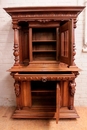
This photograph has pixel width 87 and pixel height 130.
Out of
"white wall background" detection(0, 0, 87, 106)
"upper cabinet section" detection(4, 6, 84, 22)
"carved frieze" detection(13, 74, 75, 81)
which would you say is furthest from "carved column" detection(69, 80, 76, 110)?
"upper cabinet section" detection(4, 6, 84, 22)

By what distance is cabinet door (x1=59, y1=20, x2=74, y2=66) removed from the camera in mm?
1981

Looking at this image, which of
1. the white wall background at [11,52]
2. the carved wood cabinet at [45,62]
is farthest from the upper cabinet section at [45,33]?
the white wall background at [11,52]

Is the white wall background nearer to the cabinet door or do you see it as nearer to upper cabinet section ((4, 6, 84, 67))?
upper cabinet section ((4, 6, 84, 67))

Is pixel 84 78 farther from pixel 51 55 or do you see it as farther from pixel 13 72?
pixel 13 72

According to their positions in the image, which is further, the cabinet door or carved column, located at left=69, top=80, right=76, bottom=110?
carved column, located at left=69, top=80, right=76, bottom=110

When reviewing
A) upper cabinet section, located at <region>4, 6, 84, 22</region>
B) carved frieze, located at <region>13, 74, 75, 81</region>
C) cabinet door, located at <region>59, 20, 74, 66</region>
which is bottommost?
carved frieze, located at <region>13, 74, 75, 81</region>

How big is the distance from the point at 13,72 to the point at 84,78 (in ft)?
4.41

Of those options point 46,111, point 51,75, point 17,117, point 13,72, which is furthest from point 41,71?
point 17,117

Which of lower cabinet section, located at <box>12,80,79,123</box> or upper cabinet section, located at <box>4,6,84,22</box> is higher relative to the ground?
upper cabinet section, located at <box>4,6,84,22</box>

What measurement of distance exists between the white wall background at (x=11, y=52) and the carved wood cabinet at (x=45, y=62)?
1.09ft

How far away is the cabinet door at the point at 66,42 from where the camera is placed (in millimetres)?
1981

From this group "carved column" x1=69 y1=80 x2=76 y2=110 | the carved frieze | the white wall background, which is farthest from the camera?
the white wall background

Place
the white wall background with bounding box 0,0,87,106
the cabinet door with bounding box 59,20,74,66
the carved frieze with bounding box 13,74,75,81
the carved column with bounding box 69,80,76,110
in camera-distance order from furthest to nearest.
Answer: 1. the white wall background with bounding box 0,0,87,106
2. the carved column with bounding box 69,80,76,110
3. the carved frieze with bounding box 13,74,75,81
4. the cabinet door with bounding box 59,20,74,66

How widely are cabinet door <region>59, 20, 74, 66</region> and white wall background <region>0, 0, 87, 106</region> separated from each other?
437 mm
